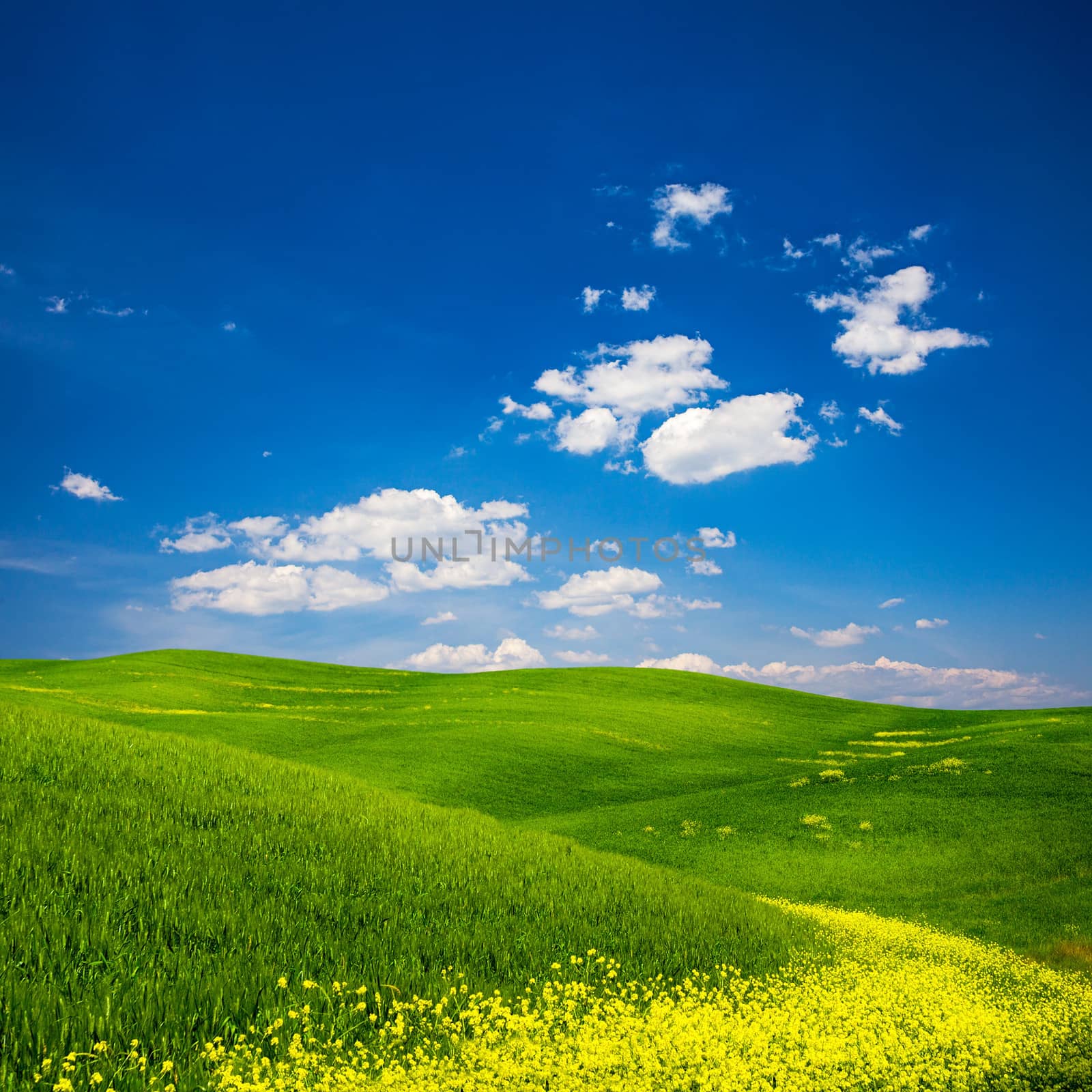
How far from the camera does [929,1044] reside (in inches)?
302

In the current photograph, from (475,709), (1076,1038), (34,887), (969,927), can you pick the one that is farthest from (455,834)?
(475,709)

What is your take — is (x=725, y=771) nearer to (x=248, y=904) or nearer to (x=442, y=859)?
(x=442, y=859)

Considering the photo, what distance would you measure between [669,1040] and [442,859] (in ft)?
21.3

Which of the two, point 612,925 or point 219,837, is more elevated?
point 219,837

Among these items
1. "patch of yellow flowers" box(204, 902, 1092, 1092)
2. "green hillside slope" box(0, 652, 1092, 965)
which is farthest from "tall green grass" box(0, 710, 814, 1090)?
"green hillside slope" box(0, 652, 1092, 965)

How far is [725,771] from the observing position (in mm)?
40219

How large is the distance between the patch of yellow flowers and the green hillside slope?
27.8 ft

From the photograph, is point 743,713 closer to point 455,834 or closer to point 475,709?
point 475,709

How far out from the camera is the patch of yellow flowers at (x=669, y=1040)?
5.76 meters

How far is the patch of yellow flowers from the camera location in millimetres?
5762

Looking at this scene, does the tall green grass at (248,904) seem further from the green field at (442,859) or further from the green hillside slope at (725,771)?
the green hillside slope at (725,771)

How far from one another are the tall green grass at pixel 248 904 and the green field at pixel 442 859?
0.04 m

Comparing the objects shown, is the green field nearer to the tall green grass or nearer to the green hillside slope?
the tall green grass

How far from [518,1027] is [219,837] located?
705 cm
